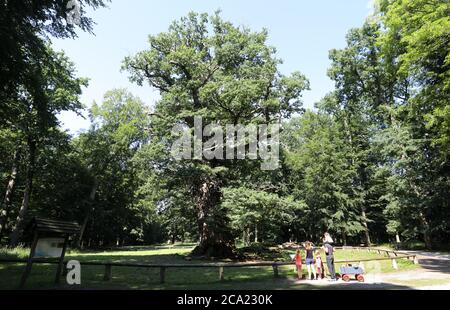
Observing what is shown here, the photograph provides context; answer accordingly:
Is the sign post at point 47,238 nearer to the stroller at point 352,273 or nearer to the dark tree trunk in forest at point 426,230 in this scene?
the stroller at point 352,273

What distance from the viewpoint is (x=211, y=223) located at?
2234 cm

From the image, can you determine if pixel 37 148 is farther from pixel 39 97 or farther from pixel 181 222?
pixel 39 97

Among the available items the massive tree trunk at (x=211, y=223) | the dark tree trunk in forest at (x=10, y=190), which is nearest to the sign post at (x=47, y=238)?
the massive tree trunk at (x=211, y=223)

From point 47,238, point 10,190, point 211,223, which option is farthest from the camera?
point 10,190

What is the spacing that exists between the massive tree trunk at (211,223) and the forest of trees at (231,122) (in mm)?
98

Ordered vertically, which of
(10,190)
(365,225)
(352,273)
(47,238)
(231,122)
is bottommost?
(352,273)

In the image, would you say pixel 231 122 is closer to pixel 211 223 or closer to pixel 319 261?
pixel 211 223

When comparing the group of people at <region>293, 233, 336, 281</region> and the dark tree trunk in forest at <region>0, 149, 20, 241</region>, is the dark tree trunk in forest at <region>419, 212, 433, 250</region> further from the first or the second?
the dark tree trunk in forest at <region>0, 149, 20, 241</region>

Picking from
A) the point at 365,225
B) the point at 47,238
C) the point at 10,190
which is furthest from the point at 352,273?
the point at 365,225

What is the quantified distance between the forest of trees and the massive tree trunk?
10 cm

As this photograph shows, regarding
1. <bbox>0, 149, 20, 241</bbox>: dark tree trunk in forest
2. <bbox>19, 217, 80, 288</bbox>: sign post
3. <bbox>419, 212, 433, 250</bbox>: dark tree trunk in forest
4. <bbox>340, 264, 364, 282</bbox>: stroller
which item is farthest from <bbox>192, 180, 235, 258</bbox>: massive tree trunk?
<bbox>419, 212, 433, 250</bbox>: dark tree trunk in forest

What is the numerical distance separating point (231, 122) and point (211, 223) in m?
7.50
